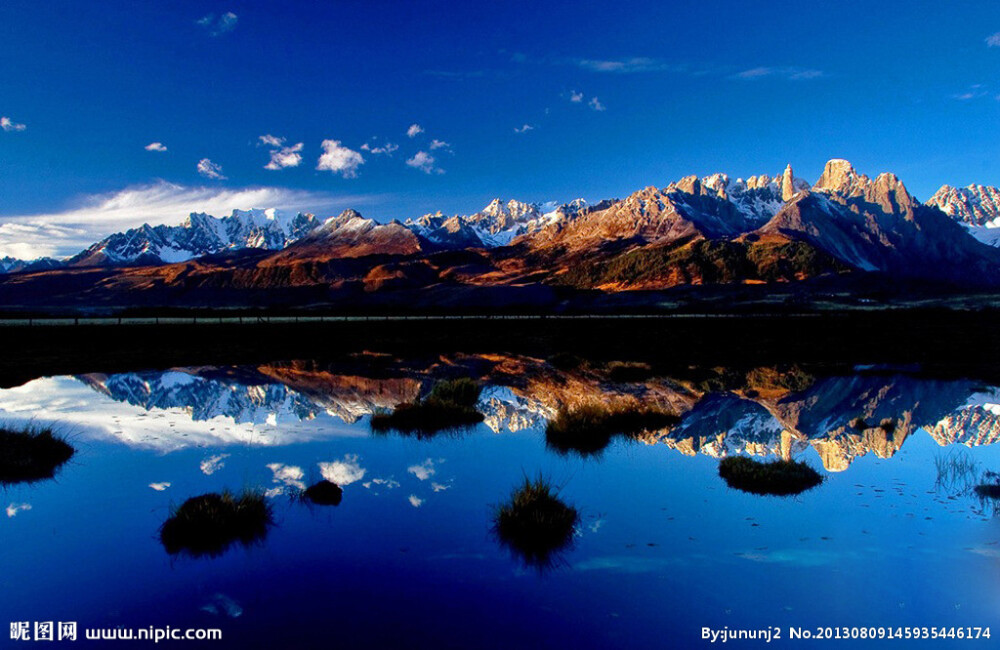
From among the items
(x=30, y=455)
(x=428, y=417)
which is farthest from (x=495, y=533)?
(x=30, y=455)

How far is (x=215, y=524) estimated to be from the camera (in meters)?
12.2

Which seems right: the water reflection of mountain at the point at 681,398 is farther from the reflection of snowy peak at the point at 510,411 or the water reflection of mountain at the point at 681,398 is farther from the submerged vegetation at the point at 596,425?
the submerged vegetation at the point at 596,425

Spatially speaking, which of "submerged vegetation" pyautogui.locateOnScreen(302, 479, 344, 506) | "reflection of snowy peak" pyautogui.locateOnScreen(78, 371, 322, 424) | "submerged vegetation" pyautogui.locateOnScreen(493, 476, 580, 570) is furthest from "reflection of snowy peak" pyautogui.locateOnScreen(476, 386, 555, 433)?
"submerged vegetation" pyautogui.locateOnScreen(493, 476, 580, 570)

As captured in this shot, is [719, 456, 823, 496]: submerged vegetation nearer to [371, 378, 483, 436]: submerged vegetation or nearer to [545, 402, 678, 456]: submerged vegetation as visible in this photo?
[545, 402, 678, 456]: submerged vegetation

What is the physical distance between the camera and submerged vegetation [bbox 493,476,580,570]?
11.5 m

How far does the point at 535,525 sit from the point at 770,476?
724cm

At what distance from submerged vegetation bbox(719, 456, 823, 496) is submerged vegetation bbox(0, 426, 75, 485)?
1849cm

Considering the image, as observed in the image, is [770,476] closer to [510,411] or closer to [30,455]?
[510,411]

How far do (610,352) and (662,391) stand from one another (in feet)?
79.4

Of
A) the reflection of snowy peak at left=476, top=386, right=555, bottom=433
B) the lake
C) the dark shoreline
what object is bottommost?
the lake

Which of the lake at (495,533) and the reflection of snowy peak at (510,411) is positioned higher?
the reflection of snowy peak at (510,411)

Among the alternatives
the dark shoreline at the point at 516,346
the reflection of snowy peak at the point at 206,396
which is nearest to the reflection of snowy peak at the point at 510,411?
the reflection of snowy peak at the point at 206,396

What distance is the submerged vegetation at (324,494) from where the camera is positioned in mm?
13877

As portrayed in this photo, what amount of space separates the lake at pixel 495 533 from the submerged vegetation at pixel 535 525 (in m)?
0.23
